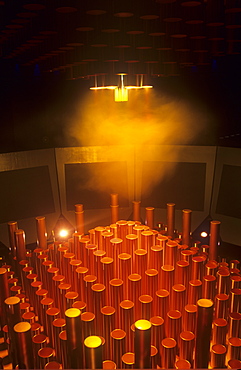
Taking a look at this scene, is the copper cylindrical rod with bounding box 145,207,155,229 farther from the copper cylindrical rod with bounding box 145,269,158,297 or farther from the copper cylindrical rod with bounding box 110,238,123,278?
the copper cylindrical rod with bounding box 145,269,158,297

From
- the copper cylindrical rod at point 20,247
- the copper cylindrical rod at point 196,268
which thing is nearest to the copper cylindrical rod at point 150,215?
the copper cylindrical rod at point 196,268

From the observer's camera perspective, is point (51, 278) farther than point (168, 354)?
Yes

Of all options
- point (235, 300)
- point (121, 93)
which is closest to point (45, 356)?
point (235, 300)

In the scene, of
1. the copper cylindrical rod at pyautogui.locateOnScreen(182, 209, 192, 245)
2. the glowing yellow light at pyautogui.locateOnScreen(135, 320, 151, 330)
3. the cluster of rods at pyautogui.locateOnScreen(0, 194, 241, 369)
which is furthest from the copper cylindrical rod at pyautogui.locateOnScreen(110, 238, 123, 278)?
the copper cylindrical rod at pyautogui.locateOnScreen(182, 209, 192, 245)

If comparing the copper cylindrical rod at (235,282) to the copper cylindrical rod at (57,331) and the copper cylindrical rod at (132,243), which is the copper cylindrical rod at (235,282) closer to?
the copper cylindrical rod at (132,243)

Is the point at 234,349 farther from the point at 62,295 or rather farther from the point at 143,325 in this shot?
the point at 62,295

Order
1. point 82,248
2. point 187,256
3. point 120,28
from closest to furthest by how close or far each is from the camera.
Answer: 1. point 120,28
2. point 187,256
3. point 82,248

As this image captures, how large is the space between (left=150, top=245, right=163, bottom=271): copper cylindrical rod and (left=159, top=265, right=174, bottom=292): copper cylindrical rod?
3.5 inches

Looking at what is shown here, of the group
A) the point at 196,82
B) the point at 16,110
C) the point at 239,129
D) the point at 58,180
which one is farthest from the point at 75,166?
the point at 239,129

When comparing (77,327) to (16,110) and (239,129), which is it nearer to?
(16,110)

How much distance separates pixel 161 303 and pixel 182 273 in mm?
209

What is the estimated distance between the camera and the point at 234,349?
1.07 m

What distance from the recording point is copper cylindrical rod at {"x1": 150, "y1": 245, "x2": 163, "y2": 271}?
53.8 inches

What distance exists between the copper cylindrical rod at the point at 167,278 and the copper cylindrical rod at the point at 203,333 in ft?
0.73
